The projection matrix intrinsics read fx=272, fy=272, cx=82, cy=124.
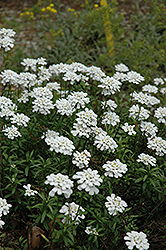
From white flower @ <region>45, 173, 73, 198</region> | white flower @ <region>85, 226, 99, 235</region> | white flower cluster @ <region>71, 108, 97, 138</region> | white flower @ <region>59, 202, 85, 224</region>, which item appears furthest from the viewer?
white flower cluster @ <region>71, 108, 97, 138</region>

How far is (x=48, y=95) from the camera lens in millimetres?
3627

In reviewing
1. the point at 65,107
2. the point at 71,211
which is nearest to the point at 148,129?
the point at 65,107

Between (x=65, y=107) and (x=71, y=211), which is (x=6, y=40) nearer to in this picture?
(x=65, y=107)

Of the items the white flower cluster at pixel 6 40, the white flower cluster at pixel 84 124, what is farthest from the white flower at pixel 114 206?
the white flower cluster at pixel 6 40

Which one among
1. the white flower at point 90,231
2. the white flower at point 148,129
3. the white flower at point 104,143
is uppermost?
the white flower at point 104,143

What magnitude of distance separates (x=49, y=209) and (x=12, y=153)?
105 centimetres

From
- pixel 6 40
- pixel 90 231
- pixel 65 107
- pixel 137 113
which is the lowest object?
pixel 90 231

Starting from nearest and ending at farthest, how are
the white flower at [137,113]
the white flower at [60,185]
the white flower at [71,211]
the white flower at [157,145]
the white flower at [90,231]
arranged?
1. the white flower at [60,185]
2. the white flower at [71,211]
3. the white flower at [90,231]
4. the white flower at [157,145]
5. the white flower at [137,113]

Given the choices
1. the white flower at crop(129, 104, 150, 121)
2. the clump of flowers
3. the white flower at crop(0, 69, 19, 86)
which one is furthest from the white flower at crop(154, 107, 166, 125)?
the white flower at crop(0, 69, 19, 86)

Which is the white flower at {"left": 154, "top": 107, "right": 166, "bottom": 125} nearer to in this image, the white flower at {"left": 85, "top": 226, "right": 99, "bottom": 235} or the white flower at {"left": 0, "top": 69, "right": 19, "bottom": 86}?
the white flower at {"left": 85, "top": 226, "right": 99, "bottom": 235}

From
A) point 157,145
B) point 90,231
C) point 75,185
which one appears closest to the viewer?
point 90,231

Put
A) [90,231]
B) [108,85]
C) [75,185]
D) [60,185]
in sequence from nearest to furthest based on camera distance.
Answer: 1. [60,185]
2. [90,231]
3. [75,185]
4. [108,85]

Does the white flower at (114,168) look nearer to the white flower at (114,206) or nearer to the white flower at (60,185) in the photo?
the white flower at (114,206)

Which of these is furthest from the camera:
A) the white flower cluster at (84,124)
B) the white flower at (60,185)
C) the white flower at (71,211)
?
the white flower cluster at (84,124)
